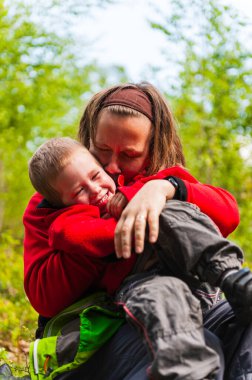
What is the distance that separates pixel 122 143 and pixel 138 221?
2.25 feet

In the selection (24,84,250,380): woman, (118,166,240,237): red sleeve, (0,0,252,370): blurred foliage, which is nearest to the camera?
(24,84,250,380): woman

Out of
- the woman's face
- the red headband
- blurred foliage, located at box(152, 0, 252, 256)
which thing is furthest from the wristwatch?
blurred foliage, located at box(152, 0, 252, 256)

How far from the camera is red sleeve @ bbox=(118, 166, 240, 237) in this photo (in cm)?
242

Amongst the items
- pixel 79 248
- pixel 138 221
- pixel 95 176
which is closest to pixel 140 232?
pixel 138 221

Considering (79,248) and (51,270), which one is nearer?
(79,248)

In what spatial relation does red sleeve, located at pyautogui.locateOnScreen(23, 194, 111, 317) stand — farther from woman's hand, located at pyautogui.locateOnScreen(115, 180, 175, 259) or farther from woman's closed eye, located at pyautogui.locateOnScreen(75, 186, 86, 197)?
woman's hand, located at pyautogui.locateOnScreen(115, 180, 175, 259)

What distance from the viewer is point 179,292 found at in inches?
81.5

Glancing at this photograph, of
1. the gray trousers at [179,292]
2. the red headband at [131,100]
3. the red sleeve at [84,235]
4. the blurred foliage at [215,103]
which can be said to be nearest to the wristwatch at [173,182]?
the gray trousers at [179,292]

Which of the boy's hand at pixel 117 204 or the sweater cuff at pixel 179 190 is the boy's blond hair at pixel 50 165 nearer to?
the boy's hand at pixel 117 204

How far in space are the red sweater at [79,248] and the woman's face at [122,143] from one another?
0.69ft

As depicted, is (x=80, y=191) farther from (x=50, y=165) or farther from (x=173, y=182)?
(x=173, y=182)

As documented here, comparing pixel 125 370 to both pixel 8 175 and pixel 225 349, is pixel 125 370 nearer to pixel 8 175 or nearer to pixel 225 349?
pixel 225 349

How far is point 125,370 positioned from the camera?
7.79 ft

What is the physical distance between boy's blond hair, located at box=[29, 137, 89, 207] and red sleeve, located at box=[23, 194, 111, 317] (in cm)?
8
